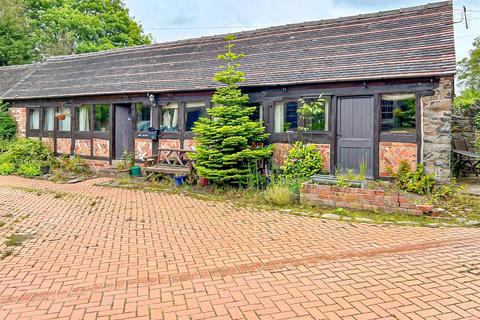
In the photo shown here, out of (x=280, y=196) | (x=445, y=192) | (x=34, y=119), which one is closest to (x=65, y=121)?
(x=34, y=119)

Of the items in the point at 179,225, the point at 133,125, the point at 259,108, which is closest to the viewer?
the point at 179,225

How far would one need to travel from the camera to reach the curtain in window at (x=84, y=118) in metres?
14.1

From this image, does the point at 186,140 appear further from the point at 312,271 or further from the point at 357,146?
the point at 312,271

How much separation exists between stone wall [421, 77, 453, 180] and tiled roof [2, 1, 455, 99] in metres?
0.57

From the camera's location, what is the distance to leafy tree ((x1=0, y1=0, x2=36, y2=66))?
2364cm

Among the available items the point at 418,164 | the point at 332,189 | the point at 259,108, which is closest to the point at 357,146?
the point at 418,164

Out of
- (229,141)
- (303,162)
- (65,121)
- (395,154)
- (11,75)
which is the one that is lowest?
(303,162)

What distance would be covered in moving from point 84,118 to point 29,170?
2863 mm

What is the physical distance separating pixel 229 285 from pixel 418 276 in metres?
2.30

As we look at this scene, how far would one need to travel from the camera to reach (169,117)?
12.4 metres

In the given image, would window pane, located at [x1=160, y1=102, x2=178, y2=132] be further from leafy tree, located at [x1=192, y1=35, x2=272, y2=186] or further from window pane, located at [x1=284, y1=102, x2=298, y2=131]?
window pane, located at [x1=284, y1=102, x2=298, y2=131]

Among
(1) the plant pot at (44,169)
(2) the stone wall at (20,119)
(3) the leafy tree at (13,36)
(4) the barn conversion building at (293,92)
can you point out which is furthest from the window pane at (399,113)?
(3) the leafy tree at (13,36)

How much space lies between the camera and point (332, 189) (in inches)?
303

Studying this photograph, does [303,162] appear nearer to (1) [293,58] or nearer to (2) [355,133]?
(2) [355,133]
